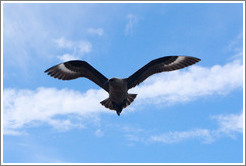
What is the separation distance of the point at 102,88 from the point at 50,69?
2090 millimetres

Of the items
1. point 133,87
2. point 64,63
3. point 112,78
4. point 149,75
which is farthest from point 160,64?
point 64,63

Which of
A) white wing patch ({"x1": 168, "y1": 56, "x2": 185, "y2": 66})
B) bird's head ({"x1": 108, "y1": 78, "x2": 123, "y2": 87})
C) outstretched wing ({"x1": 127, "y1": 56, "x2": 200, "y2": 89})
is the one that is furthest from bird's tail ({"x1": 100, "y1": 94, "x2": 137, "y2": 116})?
white wing patch ({"x1": 168, "y1": 56, "x2": 185, "y2": 66})

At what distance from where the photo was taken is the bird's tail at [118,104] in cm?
879

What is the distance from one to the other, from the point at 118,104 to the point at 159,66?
2.11 meters

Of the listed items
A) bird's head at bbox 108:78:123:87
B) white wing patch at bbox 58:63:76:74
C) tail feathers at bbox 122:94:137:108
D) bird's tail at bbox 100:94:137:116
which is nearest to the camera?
bird's head at bbox 108:78:123:87

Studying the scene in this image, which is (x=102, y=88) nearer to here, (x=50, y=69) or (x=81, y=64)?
(x=81, y=64)

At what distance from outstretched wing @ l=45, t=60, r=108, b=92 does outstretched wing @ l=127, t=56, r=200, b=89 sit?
3.62 feet

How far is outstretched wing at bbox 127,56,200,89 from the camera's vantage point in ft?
29.0

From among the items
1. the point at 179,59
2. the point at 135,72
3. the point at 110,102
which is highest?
the point at 179,59

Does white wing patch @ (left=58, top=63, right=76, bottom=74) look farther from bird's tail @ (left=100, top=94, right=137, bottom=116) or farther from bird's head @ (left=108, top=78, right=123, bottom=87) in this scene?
bird's head @ (left=108, top=78, right=123, bottom=87)

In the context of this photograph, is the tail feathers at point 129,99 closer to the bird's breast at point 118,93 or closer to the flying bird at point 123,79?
the flying bird at point 123,79

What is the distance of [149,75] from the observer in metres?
9.01

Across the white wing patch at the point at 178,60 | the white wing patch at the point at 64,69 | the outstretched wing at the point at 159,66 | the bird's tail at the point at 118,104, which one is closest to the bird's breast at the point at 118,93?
the bird's tail at the point at 118,104

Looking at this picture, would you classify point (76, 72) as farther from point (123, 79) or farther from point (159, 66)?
point (159, 66)
